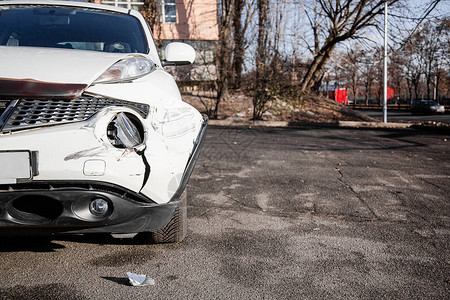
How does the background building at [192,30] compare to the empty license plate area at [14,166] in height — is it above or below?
above

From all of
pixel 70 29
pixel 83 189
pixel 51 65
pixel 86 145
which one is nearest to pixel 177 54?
pixel 70 29

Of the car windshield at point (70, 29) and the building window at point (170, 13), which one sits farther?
the building window at point (170, 13)

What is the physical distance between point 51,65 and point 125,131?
1.89 feet

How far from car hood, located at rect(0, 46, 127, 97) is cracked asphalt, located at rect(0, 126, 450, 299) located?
1091 millimetres

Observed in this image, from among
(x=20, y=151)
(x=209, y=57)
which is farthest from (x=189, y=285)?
(x=209, y=57)

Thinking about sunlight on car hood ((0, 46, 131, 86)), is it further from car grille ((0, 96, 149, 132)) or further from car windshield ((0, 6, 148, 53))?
car windshield ((0, 6, 148, 53))

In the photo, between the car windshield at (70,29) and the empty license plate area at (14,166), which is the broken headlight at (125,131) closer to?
the empty license plate area at (14,166)

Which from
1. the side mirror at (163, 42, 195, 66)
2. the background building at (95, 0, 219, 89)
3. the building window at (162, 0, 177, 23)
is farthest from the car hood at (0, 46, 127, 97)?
the building window at (162, 0, 177, 23)

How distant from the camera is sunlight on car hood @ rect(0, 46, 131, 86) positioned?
2039 millimetres

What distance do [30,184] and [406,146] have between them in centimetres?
837

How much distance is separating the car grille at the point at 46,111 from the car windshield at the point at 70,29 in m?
1.22

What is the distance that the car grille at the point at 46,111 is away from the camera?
75.1 inches

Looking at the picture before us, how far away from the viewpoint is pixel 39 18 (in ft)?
11.2

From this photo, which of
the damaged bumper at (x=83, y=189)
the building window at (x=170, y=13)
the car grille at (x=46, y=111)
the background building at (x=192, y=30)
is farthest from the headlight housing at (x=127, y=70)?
the building window at (x=170, y=13)
